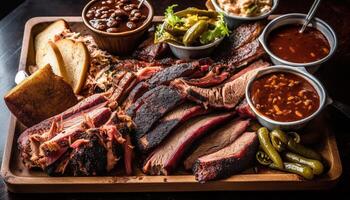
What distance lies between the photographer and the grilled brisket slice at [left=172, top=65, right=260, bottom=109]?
4488mm

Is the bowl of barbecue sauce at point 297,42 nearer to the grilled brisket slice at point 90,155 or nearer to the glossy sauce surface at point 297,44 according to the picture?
the glossy sauce surface at point 297,44

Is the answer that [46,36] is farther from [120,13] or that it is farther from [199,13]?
[199,13]

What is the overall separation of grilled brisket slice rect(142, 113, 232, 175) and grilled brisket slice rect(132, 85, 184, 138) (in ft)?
0.68

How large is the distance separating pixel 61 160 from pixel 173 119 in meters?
1.03

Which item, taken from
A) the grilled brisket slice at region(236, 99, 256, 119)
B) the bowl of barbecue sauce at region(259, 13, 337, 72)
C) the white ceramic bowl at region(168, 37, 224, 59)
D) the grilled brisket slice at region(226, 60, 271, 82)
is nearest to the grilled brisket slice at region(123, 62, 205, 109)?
the white ceramic bowl at region(168, 37, 224, 59)

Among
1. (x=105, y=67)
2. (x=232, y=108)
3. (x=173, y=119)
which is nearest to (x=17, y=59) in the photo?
(x=105, y=67)

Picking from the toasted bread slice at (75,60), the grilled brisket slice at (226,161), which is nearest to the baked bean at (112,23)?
the toasted bread slice at (75,60)

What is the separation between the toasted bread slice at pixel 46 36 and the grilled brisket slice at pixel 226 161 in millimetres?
2179

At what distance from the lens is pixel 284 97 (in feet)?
14.6

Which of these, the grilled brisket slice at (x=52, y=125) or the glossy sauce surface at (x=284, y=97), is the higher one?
the grilled brisket slice at (x=52, y=125)

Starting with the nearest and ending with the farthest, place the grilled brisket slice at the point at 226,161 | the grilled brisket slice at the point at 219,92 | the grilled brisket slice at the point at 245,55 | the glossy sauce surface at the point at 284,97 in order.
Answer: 1. the grilled brisket slice at the point at 226,161
2. the glossy sauce surface at the point at 284,97
3. the grilled brisket slice at the point at 219,92
4. the grilled brisket slice at the point at 245,55

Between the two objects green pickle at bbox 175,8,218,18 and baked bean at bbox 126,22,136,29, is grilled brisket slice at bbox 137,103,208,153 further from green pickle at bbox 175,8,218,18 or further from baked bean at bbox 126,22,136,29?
green pickle at bbox 175,8,218,18

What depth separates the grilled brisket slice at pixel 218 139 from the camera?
169 inches

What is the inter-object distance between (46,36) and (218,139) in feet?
7.50
